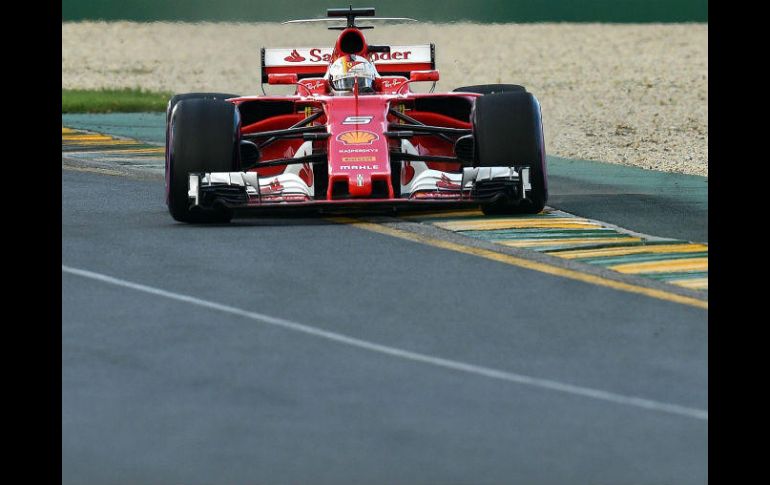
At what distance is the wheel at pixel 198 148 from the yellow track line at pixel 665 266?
3127mm

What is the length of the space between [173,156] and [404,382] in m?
5.00

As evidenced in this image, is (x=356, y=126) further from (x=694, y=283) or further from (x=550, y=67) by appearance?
(x=550, y=67)

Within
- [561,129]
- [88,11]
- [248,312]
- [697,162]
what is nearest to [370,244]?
[248,312]

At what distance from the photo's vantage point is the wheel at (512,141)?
12688 millimetres

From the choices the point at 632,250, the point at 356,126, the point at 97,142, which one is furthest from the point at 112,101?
the point at 632,250

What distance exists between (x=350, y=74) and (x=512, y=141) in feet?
5.88

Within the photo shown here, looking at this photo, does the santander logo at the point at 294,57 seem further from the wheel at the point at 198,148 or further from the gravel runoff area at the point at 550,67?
the gravel runoff area at the point at 550,67

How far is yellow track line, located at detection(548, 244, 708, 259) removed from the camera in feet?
37.2

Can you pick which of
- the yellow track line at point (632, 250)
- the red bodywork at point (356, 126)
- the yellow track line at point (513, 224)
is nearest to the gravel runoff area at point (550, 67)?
the red bodywork at point (356, 126)

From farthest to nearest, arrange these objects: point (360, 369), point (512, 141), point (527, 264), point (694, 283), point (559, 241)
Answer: point (512, 141)
point (559, 241)
point (527, 264)
point (694, 283)
point (360, 369)

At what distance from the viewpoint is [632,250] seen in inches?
452

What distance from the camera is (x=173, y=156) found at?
12.6 metres

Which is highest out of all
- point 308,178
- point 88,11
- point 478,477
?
point 88,11
